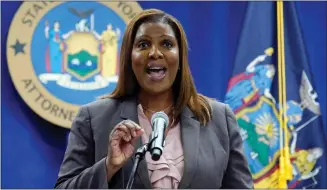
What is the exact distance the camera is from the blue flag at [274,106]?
8.48 feet

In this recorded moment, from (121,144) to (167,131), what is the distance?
0.22 metres

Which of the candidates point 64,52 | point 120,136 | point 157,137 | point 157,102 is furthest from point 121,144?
point 64,52

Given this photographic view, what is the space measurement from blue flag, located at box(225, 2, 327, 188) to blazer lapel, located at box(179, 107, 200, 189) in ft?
4.14

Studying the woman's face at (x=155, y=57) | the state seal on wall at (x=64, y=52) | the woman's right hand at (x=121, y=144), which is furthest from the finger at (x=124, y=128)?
the state seal on wall at (x=64, y=52)

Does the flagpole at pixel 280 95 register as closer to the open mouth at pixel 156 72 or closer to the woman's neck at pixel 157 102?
the woman's neck at pixel 157 102

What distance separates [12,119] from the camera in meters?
2.51

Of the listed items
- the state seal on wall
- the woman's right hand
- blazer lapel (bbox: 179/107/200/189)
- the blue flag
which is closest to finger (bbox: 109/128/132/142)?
the woman's right hand

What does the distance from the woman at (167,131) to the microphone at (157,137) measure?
0.19 metres

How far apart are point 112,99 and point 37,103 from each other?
1.15m

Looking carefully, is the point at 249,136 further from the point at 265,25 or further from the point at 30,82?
the point at 30,82

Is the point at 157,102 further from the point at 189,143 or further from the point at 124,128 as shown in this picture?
the point at 124,128

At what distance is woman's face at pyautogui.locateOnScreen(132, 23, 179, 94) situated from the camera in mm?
1290

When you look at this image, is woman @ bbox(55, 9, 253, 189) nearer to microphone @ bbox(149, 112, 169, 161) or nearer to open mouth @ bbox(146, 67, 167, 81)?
open mouth @ bbox(146, 67, 167, 81)

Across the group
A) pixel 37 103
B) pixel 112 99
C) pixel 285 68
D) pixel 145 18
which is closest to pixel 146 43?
pixel 145 18
